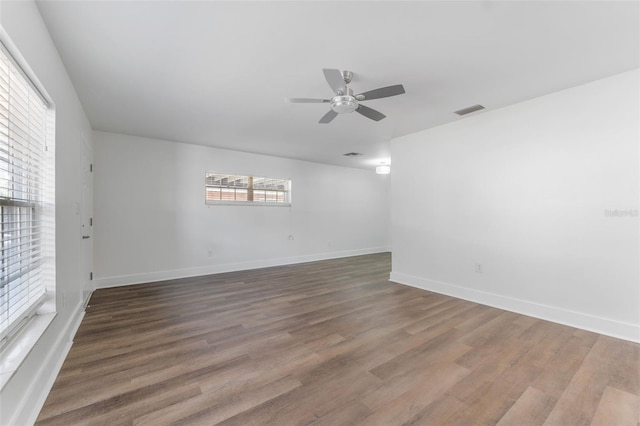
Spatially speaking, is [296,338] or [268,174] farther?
[268,174]

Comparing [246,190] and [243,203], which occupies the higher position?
[246,190]

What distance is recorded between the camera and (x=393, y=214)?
483 centimetres

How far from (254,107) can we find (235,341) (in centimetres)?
262

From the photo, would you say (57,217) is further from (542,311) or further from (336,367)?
(542,311)

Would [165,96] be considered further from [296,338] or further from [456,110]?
[456,110]

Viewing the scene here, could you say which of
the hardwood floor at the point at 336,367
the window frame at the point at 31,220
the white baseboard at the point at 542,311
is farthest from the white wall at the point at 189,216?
the white baseboard at the point at 542,311

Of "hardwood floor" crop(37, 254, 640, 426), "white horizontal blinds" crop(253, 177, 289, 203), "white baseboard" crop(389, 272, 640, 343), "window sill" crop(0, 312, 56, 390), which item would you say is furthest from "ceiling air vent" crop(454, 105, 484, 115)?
"window sill" crop(0, 312, 56, 390)

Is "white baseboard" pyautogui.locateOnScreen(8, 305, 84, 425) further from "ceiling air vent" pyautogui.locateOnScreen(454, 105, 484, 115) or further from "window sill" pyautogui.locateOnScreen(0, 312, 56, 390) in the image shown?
"ceiling air vent" pyautogui.locateOnScreen(454, 105, 484, 115)

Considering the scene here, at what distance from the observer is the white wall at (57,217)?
4.56 feet

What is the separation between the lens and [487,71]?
8.23ft

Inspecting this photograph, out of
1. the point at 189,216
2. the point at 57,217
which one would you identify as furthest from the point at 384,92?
the point at 189,216

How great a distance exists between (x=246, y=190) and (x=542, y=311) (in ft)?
17.0

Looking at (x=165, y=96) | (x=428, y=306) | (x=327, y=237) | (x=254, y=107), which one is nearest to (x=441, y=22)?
(x=254, y=107)

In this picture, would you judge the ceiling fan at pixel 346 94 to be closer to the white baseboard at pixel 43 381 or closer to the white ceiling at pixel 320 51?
the white ceiling at pixel 320 51
